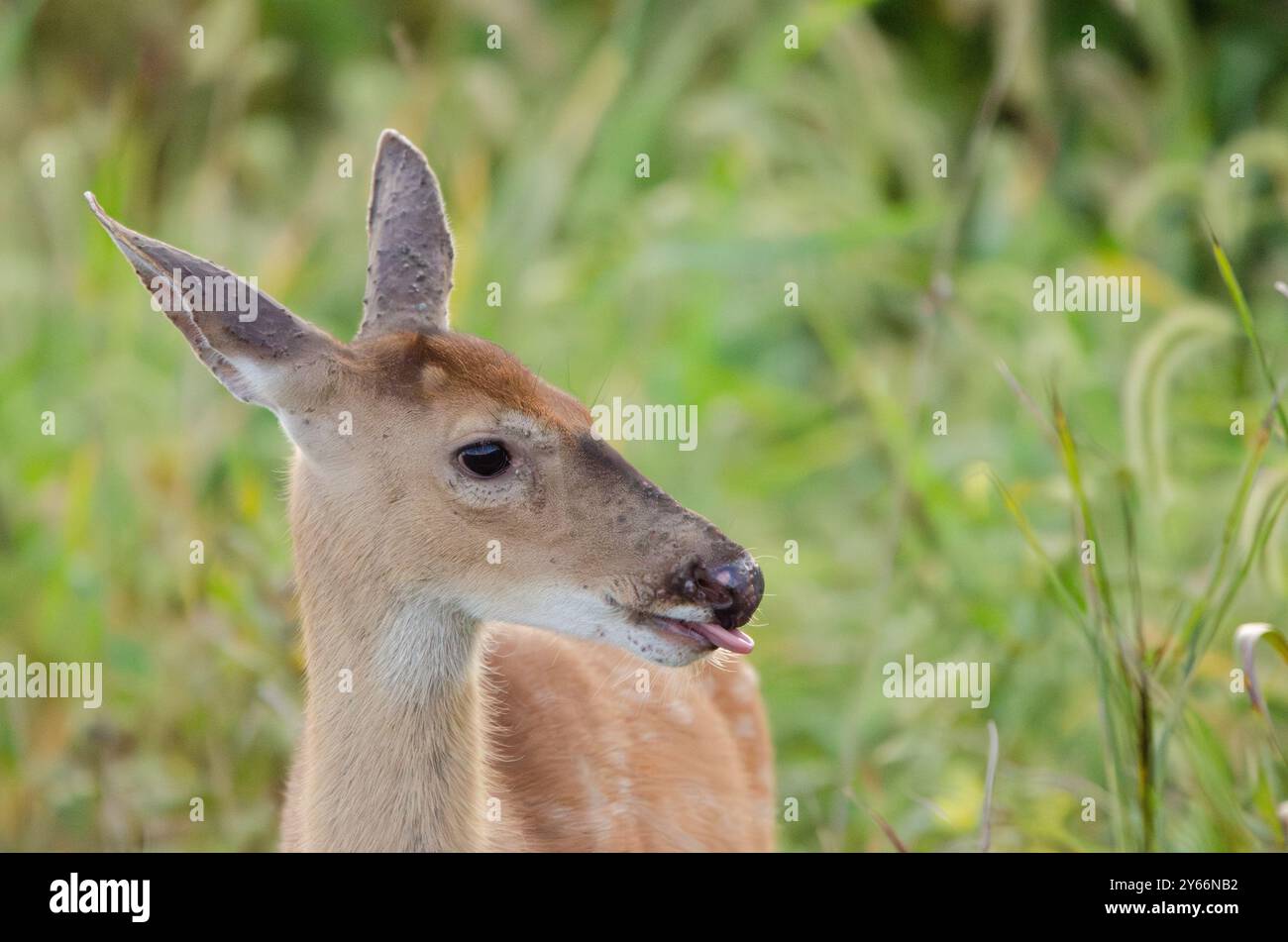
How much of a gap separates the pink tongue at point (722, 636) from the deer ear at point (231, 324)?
35.4 inches

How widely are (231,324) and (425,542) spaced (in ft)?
1.83

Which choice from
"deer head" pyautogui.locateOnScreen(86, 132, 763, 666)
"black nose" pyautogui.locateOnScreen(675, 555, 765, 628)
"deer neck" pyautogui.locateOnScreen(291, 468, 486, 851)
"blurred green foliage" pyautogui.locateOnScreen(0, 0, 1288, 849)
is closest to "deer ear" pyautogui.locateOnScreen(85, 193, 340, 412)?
"deer head" pyautogui.locateOnScreen(86, 132, 763, 666)

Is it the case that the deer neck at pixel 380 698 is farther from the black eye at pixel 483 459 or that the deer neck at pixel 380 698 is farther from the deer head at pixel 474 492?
the black eye at pixel 483 459

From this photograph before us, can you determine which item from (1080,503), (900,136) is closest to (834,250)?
(900,136)

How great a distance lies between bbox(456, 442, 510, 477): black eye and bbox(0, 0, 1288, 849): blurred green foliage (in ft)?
4.16

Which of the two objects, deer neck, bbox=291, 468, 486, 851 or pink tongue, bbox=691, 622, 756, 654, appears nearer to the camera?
pink tongue, bbox=691, 622, 756, 654

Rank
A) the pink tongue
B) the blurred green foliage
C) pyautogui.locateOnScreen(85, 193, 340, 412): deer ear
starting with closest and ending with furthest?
pyautogui.locateOnScreen(85, 193, 340, 412): deer ear → the pink tongue → the blurred green foliage

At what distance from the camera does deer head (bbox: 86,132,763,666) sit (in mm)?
3404

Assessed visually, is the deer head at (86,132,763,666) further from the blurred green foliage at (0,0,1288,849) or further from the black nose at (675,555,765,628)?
the blurred green foliage at (0,0,1288,849)

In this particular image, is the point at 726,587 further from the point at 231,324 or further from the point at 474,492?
the point at 231,324

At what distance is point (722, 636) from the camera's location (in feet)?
11.2

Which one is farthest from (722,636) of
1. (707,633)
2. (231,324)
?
(231,324)

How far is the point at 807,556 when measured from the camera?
20.6 ft
